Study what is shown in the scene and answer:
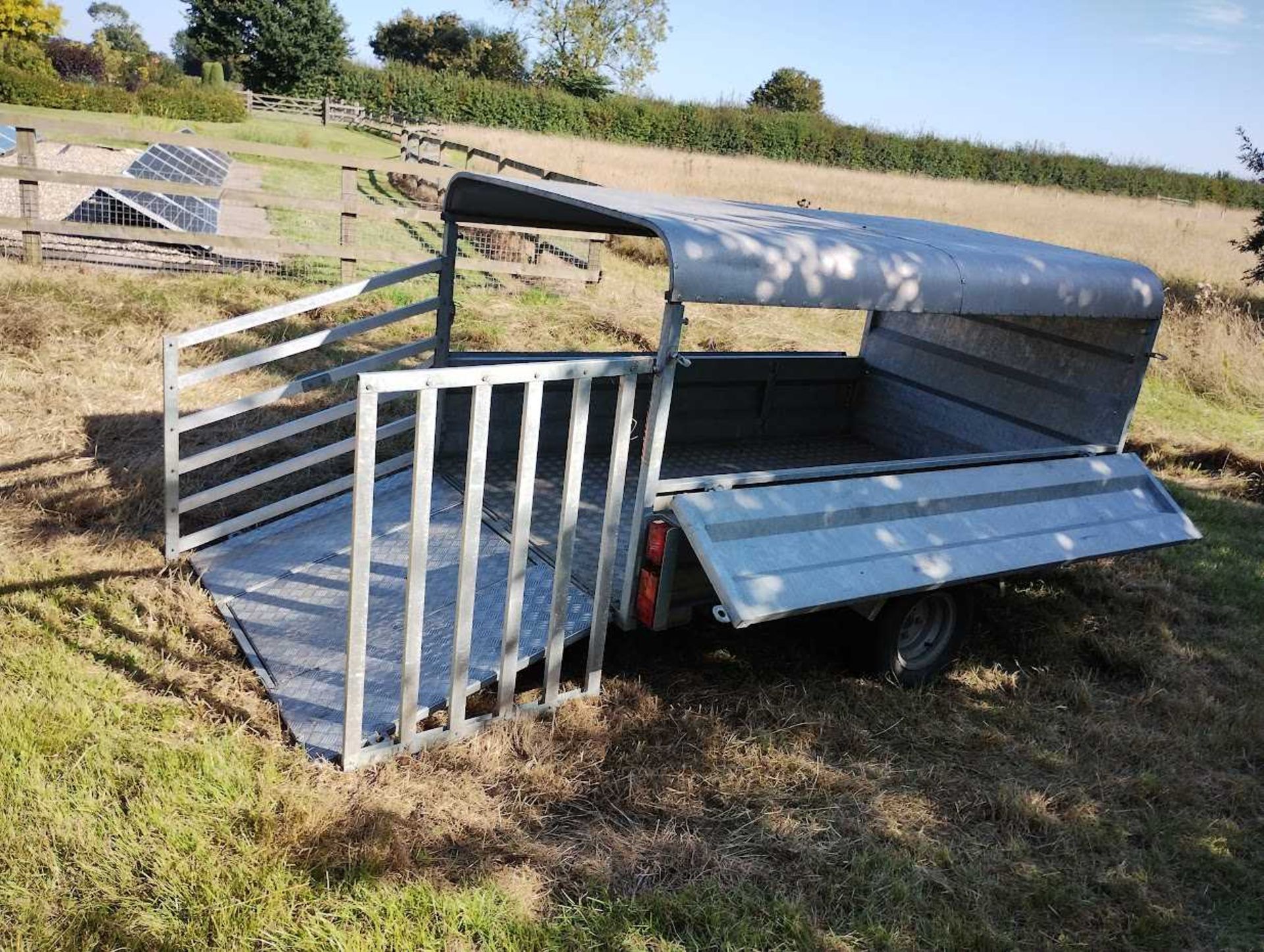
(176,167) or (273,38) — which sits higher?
(273,38)

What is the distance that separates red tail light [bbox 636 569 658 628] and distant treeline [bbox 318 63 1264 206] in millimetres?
44056

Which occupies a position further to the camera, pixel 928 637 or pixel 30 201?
pixel 30 201

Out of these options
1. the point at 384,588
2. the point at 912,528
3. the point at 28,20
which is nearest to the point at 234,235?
the point at 384,588

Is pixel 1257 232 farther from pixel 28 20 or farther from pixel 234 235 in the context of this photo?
pixel 28 20

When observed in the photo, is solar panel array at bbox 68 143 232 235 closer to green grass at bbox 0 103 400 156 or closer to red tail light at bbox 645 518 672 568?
red tail light at bbox 645 518 672 568

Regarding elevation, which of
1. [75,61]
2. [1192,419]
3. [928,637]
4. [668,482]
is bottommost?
[928,637]

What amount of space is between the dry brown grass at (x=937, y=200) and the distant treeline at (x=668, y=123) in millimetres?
7912

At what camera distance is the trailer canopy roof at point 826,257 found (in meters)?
3.48

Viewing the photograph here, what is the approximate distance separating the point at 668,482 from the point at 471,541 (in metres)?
0.78

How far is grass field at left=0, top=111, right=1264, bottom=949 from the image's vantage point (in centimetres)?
283

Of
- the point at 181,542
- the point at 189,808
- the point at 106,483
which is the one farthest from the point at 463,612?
the point at 106,483

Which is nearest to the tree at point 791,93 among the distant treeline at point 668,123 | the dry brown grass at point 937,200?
the distant treeline at point 668,123

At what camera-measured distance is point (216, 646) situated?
4055 millimetres

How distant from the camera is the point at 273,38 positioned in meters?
48.6
